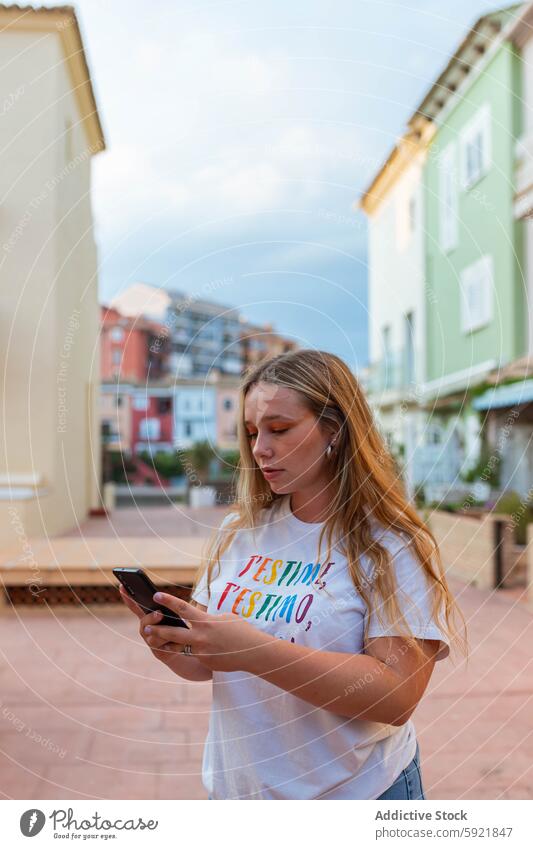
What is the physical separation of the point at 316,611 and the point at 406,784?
268 mm

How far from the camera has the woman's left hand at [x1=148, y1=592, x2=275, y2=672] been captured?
703 mm

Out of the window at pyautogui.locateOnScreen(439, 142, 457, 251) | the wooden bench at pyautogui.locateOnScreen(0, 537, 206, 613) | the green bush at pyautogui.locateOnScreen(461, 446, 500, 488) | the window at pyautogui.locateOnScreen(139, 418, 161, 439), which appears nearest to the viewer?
the window at pyautogui.locateOnScreen(139, 418, 161, 439)

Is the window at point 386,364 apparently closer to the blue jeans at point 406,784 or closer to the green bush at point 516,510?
the blue jeans at point 406,784

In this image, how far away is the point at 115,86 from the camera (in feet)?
4.09

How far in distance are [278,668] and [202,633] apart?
79 millimetres

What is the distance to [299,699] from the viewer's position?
2.68 feet

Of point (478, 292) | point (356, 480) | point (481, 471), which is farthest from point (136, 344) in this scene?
point (478, 292)

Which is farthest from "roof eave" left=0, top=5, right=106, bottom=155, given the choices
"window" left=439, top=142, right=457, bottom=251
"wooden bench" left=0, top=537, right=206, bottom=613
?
"window" left=439, top=142, right=457, bottom=251

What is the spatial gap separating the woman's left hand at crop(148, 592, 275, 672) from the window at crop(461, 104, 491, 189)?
6.91 m

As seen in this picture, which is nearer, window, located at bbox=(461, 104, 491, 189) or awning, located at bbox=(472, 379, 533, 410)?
awning, located at bbox=(472, 379, 533, 410)

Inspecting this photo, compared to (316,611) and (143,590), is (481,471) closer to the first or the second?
(316,611)

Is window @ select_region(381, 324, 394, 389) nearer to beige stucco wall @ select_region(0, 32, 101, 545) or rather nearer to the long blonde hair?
the long blonde hair

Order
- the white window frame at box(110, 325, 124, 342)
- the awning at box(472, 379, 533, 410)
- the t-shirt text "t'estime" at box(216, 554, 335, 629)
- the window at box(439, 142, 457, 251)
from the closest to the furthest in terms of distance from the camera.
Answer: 1. the t-shirt text "t'estime" at box(216, 554, 335, 629)
2. the white window frame at box(110, 325, 124, 342)
3. the awning at box(472, 379, 533, 410)
4. the window at box(439, 142, 457, 251)

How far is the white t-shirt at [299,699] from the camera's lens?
80 cm
